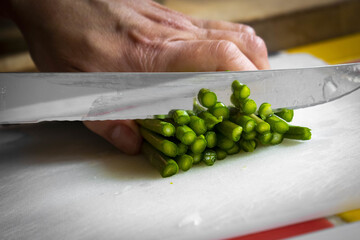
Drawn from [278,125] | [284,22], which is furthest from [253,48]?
[284,22]

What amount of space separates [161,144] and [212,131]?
18 cm

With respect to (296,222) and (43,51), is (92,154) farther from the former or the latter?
(296,222)

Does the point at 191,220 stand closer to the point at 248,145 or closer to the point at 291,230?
the point at 291,230

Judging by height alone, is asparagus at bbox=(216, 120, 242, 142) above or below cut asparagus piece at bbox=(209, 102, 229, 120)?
below

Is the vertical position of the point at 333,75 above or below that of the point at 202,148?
above

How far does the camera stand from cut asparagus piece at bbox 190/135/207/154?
4.36 feet

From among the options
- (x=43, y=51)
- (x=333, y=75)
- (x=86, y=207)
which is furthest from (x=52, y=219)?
(x=333, y=75)

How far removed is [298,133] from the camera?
4.66 feet

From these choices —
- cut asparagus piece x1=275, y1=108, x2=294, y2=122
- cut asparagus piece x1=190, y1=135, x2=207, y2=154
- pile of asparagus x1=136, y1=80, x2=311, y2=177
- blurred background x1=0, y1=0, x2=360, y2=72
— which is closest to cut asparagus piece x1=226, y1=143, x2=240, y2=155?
pile of asparagus x1=136, y1=80, x2=311, y2=177

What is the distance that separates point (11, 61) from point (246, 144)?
7.25 feet

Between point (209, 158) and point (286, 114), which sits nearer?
point (209, 158)

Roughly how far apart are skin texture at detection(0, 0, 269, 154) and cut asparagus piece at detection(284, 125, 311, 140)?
299 mm

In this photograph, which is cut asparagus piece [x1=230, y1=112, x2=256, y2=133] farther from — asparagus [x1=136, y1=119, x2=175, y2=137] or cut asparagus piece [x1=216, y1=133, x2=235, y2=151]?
asparagus [x1=136, y1=119, x2=175, y2=137]

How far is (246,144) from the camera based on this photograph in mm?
1397
